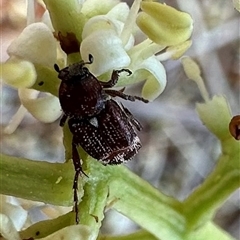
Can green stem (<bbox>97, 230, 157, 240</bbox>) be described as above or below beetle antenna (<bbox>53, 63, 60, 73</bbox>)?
below

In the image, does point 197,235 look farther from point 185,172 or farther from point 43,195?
point 185,172

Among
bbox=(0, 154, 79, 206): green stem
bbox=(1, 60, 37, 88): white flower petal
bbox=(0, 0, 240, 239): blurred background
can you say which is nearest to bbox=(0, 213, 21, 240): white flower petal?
bbox=(0, 154, 79, 206): green stem

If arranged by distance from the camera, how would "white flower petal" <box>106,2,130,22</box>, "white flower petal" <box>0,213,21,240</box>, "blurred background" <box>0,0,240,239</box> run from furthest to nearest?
"blurred background" <box>0,0,240,239</box> → "white flower petal" <box>106,2,130,22</box> → "white flower petal" <box>0,213,21,240</box>

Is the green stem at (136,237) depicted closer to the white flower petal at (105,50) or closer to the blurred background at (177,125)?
the white flower petal at (105,50)

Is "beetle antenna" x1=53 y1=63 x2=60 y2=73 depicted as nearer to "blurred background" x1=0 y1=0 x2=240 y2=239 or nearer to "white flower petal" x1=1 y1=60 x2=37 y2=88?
"white flower petal" x1=1 y1=60 x2=37 y2=88

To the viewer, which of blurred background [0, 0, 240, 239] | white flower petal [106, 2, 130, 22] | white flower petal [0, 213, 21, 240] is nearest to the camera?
white flower petal [0, 213, 21, 240]

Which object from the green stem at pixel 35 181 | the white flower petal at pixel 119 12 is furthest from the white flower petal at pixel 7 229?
the white flower petal at pixel 119 12

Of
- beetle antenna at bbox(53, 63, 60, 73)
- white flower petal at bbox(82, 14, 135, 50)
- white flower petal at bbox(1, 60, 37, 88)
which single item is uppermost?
white flower petal at bbox(82, 14, 135, 50)

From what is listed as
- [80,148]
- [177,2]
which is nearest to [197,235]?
[80,148]
